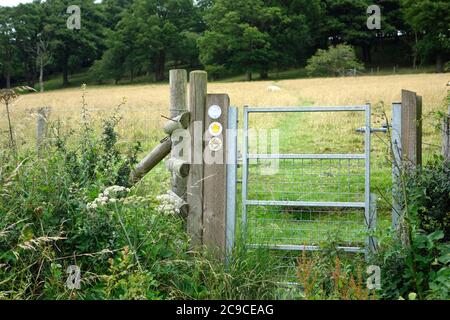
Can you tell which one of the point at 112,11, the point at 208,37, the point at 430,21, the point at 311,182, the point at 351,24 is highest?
the point at 112,11

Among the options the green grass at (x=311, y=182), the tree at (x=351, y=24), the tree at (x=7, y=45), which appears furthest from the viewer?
the tree at (x=351, y=24)

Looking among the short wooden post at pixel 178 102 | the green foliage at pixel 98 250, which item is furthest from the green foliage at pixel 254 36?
the green foliage at pixel 98 250

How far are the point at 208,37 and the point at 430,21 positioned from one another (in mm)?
24222

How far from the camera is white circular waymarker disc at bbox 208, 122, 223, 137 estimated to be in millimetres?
5395

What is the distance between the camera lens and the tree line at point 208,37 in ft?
219

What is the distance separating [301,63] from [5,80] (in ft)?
124

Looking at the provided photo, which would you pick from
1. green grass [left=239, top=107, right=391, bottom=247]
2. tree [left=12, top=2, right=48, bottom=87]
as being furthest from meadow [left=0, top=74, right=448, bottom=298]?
tree [left=12, top=2, right=48, bottom=87]

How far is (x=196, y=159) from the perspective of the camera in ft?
18.0

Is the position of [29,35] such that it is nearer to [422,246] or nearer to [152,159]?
[152,159]

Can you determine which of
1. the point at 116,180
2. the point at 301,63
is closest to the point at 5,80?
the point at 301,63

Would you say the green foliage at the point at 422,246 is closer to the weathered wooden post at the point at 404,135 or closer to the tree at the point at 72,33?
the weathered wooden post at the point at 404,135

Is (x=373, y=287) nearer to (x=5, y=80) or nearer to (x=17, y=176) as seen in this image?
(x=17, y=176)

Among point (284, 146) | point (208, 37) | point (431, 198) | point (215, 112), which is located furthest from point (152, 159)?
point (208, 37)

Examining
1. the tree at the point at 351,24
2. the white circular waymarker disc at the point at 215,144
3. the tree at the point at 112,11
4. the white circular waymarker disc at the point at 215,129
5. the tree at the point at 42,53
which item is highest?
the tree at the point at 112,11
